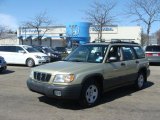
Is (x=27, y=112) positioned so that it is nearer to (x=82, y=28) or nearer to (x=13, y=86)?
(x=13, y=86)

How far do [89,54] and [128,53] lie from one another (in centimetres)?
171

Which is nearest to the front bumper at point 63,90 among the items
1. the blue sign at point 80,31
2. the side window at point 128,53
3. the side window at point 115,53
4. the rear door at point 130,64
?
the side window at point 115,53

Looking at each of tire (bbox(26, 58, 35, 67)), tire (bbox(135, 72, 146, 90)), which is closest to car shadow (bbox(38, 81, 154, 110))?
tire (bbox(135, 72, 146, 90))

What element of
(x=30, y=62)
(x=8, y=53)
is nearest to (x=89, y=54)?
(x=30, y=62)

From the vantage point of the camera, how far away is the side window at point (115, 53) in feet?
29.2

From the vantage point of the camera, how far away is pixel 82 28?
6262cm

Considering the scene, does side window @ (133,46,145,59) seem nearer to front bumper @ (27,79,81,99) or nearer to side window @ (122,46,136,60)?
side window @ (122,46,136,60)

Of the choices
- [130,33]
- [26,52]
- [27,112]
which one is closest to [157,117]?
[27,112]

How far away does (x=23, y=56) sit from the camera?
21.0m

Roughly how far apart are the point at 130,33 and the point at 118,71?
212 ft

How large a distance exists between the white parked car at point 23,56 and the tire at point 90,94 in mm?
12919

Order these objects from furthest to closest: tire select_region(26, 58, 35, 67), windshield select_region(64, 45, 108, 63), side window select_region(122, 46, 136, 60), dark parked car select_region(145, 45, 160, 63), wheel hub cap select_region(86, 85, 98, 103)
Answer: dark parked car select_region(145, 45, 160, 63)
tire select_region(26, 58, 35, 67)
side window select_region(122, 46, 136, 60)
windshield select_region(64, 45, 108, 63)
wheel hub cap select_region(86, 85, 98, 103)

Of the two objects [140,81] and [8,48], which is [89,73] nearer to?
[140,81]

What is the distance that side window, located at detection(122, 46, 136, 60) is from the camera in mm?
9711
